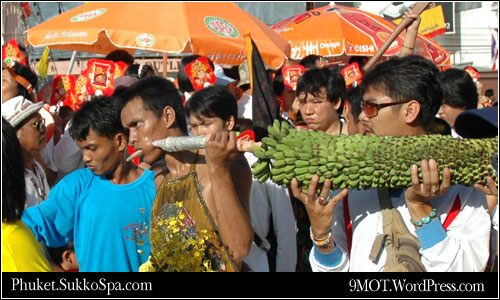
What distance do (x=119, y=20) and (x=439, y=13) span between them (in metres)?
20.0

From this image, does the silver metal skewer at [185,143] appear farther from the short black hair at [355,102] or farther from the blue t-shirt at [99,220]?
the short black hair at [355,102]

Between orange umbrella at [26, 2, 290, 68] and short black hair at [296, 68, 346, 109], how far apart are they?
2.41m

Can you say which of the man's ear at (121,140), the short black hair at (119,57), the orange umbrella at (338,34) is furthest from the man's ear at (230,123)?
the orange umbrella at (338,34)

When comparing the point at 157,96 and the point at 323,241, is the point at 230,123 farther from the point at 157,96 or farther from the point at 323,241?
the point at 323,241

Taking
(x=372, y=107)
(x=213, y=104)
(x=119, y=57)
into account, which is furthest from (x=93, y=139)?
(x=119, y=57)

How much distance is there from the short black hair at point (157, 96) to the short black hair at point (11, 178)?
83 centimetres

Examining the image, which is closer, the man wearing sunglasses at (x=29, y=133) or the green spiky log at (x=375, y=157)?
the green spiky log at (x=375, y=157)

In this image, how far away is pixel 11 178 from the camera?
8.52 ft

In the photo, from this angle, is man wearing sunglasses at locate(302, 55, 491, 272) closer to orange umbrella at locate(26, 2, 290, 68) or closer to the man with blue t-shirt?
the man with blue t-shirt

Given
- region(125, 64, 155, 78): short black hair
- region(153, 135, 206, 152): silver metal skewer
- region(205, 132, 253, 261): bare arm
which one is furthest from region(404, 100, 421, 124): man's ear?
region(125, 64, 155, 78): short black hair

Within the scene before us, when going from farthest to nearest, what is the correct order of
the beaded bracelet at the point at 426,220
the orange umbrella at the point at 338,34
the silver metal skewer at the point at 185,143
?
the orange umbrella at the point at 338,34 → the silver metal skewer at the point at 185,143 → the beaded bracelet at the point at 426,220

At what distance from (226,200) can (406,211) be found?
33.4 inches

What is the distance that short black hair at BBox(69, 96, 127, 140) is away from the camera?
11.9 ft

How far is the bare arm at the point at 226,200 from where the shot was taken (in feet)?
8.62
